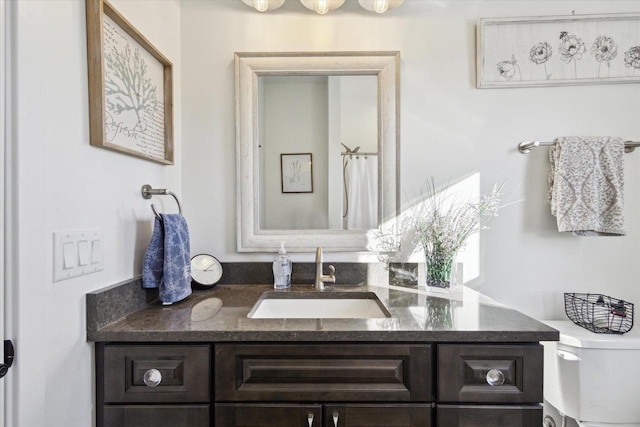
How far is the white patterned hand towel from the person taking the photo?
1.31 m

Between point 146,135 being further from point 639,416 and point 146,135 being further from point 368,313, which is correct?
point 639,416

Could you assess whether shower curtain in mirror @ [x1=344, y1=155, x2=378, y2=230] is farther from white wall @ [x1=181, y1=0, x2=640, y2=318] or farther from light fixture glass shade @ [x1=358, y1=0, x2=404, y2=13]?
light fixture glass shade @ [x1=358, y1=0, x2=404, y2=13]

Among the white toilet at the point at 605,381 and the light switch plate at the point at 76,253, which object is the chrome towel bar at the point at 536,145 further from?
the light switch plate at the point at 76,253

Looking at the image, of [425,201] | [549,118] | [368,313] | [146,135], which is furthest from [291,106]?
[549,118]

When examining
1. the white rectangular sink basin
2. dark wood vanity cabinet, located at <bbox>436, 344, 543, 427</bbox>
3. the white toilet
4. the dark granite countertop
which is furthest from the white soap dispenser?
the white toilet

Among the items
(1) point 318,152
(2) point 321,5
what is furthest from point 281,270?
(2) point 321,5

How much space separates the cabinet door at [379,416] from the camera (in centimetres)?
86

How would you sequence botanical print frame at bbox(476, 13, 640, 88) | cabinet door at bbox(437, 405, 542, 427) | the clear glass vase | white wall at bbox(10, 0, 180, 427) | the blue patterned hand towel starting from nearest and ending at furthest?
white wall at bbox(10, 0, 180, 427) < cabinet door at bbox(437, 405, 542, 427) < the blue patterned hand towel < the clear glass vase < botanical print frame at bbox(476, 13, 640, 88)

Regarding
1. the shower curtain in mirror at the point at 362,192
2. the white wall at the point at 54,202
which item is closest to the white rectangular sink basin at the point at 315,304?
the shower curtain in mirror at the point at 362,192

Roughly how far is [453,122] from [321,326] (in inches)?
42.8

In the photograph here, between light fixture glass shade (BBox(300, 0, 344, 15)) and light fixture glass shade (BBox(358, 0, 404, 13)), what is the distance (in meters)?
0.10

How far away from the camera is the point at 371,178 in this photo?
1.44m

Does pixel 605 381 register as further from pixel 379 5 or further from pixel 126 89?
pixel 126 89

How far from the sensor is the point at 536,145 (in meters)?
1.37
